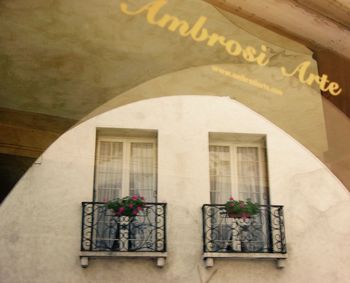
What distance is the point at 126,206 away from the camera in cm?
570

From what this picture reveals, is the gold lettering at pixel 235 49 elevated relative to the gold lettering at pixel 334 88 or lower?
elevated

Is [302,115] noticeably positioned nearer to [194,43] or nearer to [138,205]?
[194,43]

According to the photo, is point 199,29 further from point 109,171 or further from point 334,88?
point 109,171

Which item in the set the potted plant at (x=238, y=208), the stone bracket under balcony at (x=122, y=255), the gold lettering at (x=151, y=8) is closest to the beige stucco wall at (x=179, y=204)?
the stone bracket under balcony at (x=122, y=255)

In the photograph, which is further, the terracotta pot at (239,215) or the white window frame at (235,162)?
the white window frame at (235,162)

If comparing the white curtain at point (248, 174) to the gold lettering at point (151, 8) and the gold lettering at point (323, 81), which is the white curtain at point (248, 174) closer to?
the gold lettering at point (323, 81)

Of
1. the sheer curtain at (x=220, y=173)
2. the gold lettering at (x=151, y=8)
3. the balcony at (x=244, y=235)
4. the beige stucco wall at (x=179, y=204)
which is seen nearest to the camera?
the gold lettering at (x=151, y=8)

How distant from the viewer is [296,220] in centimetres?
596

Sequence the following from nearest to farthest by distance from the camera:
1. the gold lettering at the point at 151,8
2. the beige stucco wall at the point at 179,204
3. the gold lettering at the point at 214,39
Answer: the gold lettering at the point at 151,8, the gold lettering at the point at 214,39, the beige stucco wall at the point at 179,204

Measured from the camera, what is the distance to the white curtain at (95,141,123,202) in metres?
5.71

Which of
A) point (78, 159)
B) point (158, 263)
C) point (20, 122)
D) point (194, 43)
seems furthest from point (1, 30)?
point (158, 263)

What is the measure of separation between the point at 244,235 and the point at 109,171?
1.28m

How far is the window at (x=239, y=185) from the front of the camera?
5.89 m

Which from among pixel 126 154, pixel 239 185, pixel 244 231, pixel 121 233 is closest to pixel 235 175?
pixel 239 185
